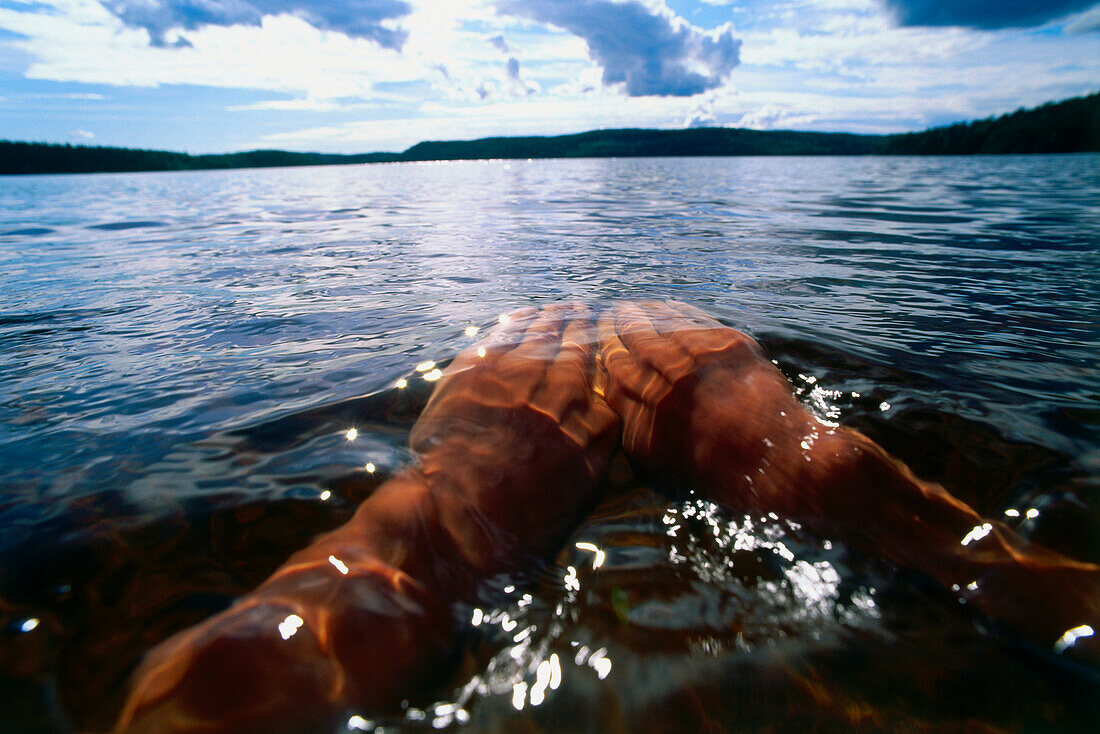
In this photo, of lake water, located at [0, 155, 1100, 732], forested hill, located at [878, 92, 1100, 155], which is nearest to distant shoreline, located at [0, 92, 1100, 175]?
forested hill, located at [878, 92, 1100, 155]

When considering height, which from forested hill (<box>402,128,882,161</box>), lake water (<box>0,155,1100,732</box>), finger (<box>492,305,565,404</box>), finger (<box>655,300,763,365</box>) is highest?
finger (<box>655,300,763,365</box>)

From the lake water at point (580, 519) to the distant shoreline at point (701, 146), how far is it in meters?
65.4

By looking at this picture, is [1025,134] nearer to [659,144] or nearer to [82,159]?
[659,144]

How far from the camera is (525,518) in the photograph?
1489 millimetres

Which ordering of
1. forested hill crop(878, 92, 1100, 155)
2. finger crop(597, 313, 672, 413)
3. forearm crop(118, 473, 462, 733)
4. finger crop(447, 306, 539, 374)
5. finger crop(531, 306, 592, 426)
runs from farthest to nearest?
1. forested hill crop(878, 92, 1100, 155)
2. finger crop(447, 306, 539, 374)
3. finger crop(597, 313, 672, 413)
4. finger crop(531, 306, 592, 426)
5. forearm crop(118, 473, 462, 733)

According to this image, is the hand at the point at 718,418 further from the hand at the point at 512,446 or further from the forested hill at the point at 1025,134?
the forested hill at the point at 1025,134

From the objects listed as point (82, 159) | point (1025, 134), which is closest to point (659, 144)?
point (1025, 134)

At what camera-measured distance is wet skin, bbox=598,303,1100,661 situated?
4.12 feet

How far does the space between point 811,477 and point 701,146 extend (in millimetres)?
115316

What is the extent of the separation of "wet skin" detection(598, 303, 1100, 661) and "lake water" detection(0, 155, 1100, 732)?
86 millimetres

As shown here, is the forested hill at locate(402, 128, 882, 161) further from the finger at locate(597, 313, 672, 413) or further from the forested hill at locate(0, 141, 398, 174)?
the finger at locate(597, 313, 672, 413)

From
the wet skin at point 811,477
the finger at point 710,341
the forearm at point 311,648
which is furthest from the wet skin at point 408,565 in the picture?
the finger at point 710,341

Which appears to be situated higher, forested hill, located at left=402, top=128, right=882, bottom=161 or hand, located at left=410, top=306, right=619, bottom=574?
hand, located at left=410, top=306, right=619, bottom=574

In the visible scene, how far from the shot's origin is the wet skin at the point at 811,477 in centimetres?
126
